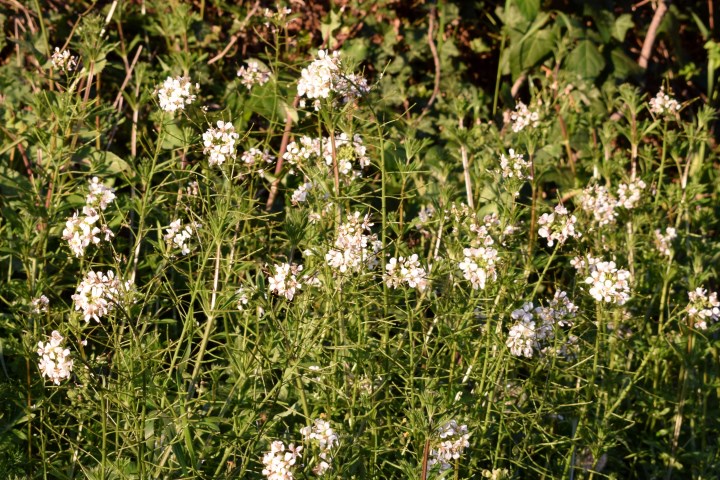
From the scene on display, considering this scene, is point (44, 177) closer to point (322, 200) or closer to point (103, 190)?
point (103, 190)

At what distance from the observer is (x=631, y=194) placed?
322 centimetres

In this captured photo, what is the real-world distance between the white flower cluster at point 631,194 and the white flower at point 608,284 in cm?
85

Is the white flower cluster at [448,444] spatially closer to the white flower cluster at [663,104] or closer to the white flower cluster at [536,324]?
the white flower cluster at [536,324]

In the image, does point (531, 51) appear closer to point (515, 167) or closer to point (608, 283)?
point (515, 167)

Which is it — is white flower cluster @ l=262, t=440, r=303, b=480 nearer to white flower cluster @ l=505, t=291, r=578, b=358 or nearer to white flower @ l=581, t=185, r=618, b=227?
white flower cluster @ l=505, t=291, r=578, b=358

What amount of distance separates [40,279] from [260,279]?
0.75 m

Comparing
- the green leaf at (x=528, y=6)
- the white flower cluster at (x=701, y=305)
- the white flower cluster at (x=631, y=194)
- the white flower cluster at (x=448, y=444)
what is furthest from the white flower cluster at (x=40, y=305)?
the green leaf at (x=528, y=6)

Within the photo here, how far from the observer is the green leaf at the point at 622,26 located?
4.75 metres

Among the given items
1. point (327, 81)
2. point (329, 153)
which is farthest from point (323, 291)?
point (327, 81)

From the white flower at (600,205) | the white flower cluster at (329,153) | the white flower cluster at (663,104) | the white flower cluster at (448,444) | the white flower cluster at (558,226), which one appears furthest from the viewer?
the white flower cluster at (663,104)

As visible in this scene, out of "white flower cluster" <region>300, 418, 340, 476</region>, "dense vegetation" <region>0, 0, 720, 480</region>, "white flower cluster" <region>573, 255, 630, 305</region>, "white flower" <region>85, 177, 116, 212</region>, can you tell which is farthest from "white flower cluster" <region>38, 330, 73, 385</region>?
"white flower cluster" <region>573, 255, 630, 305</region>

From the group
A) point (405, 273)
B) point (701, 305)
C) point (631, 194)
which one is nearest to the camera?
point (405, 273)

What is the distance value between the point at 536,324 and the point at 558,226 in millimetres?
259

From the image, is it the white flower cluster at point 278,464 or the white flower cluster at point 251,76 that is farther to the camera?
the white flower cluster at point 251,76
